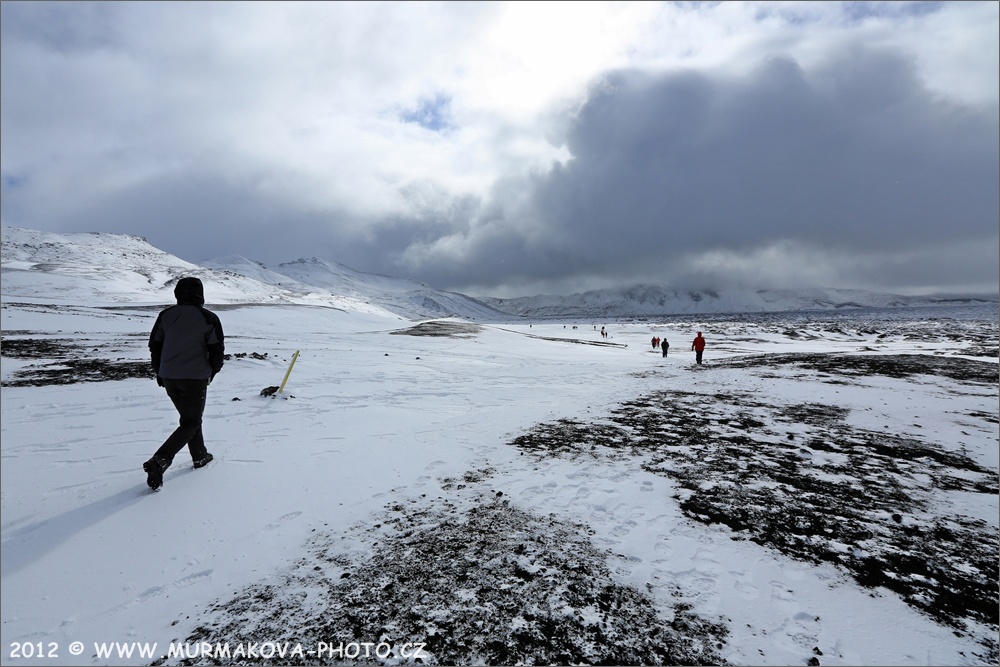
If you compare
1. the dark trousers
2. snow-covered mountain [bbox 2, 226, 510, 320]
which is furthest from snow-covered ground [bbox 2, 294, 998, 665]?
snow-covered mountain [bbox 2, 226, 510, 320]

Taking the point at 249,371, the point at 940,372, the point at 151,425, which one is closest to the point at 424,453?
the point at 151,425

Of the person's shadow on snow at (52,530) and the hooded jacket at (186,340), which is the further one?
the hooded jacket at (186,340)

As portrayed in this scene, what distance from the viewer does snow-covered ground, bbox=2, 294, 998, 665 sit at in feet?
10.6

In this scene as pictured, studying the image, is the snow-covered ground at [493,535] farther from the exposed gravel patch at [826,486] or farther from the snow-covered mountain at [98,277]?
the snow-covered mountain at [98,277]

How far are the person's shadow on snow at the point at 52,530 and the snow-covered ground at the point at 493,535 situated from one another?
0.10 ft

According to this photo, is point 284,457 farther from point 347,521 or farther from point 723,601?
point 723,601

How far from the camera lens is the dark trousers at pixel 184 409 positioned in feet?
17.9

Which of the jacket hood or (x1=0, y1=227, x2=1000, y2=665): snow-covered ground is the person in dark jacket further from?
(x1=0, y1=227, x2=1000, y2=665): snow-covered ground

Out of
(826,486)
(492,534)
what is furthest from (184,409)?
(826,486)

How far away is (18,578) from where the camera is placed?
3.67m

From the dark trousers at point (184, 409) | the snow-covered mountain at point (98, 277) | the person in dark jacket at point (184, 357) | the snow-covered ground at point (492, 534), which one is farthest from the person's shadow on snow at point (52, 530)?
the snow-covered mountain at point (98, 277)

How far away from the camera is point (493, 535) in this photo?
15.3ft

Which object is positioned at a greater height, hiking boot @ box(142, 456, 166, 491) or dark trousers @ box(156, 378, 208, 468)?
dark trousers @ box(156, 378, 208, 468)

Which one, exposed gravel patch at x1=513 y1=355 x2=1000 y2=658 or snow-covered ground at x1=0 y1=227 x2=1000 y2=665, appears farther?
exposed gravel patch at x1=513 y1=355 x2=1000 y2=658
